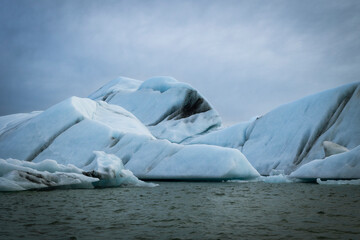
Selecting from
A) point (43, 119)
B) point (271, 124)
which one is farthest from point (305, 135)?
point (43, 119)

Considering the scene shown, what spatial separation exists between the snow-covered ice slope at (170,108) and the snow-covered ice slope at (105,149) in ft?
55.5

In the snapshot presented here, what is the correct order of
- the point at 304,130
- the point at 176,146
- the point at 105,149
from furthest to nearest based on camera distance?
the point at 304,130, the point at 105,149, the point at 176,146

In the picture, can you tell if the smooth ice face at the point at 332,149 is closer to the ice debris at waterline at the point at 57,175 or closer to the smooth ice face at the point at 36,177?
the ice debris at waterline at the point at 57,175

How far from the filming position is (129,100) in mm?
44938

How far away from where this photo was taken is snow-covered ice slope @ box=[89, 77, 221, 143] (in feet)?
136

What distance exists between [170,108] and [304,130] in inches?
741

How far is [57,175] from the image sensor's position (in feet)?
43.3

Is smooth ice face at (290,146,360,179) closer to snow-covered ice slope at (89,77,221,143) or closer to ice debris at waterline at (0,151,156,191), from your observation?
ice debris at waterline at (0,151,156,191)

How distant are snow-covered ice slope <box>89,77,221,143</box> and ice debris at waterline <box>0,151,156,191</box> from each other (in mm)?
24246

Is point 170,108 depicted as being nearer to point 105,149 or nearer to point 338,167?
point 105,149

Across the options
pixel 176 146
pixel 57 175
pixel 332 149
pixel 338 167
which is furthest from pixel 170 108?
pixel 57 175

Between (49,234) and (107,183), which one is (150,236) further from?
(107,183)

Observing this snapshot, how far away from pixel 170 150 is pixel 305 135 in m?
12.8

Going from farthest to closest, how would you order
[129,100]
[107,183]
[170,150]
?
[129,100], [170,150], [107,183]
